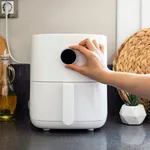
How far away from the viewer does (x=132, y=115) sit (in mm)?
1041

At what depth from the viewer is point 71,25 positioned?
1.26 meters

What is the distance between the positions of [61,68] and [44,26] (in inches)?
15.8

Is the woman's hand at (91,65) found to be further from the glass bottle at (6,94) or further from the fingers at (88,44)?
the glass bottle at (6,94)

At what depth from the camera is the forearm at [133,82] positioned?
77 cm

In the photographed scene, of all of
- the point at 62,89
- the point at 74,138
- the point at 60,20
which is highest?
the point at 60,20

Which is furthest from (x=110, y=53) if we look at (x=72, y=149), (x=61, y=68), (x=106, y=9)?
(x=72, y=149)

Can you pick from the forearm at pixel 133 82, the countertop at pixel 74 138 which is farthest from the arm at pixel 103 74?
the countertop at pixel 74 138

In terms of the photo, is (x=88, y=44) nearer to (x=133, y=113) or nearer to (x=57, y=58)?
(x=57, y=58)

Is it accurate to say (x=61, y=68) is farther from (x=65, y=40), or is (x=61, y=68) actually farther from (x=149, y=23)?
(x=149, y=23)

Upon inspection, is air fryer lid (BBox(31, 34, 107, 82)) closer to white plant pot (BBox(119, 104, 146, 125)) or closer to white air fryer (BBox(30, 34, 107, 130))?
white air fryer (BBox(30, 34, 107, 130))

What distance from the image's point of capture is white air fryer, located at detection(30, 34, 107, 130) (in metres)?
0.91

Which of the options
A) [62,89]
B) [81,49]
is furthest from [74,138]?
[81,49]

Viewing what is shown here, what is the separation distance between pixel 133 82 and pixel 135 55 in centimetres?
42

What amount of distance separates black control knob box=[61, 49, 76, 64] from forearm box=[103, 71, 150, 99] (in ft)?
0.39
